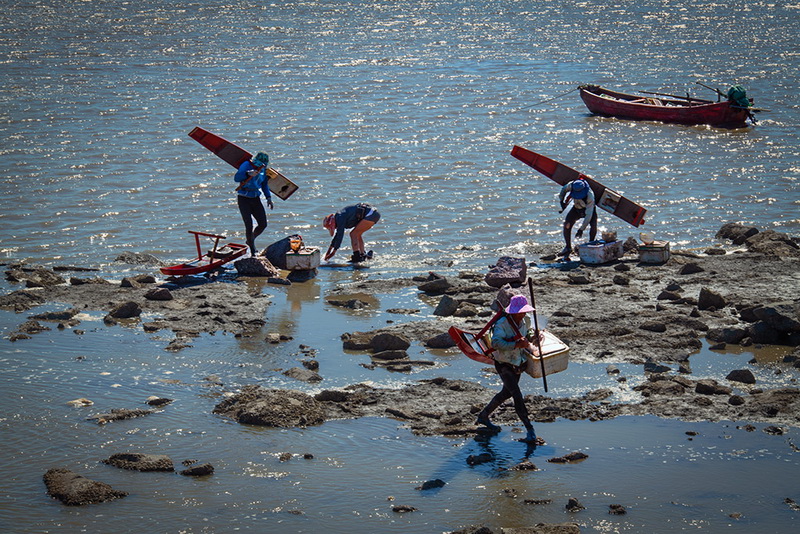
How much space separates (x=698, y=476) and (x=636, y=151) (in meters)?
18.9

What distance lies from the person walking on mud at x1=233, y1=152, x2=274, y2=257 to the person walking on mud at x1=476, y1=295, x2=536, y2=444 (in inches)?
298

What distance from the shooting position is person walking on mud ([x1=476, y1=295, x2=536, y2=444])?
31.6 feet

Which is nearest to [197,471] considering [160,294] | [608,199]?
[160,294]

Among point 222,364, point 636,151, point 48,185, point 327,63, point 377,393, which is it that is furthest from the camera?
point 327,63

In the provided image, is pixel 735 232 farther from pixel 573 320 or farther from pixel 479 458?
pixel 479 458

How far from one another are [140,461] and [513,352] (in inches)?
138

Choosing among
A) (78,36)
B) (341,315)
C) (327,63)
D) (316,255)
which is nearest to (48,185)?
(316,255)

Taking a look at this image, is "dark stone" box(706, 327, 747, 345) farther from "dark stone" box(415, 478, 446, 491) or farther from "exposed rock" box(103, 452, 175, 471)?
A: "exposed rock" box(103, 452, 175, 471)

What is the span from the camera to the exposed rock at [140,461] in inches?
354

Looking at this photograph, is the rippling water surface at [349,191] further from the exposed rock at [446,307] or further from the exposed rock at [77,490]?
the exposed rock at [446,307]

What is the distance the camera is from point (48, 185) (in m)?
23.0

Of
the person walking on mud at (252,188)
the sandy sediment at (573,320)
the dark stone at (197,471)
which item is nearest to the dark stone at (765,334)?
the sandy sediment at (573,320)

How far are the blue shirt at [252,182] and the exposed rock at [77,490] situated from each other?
27.7ft

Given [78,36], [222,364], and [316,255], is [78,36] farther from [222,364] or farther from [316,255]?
[222,364]
